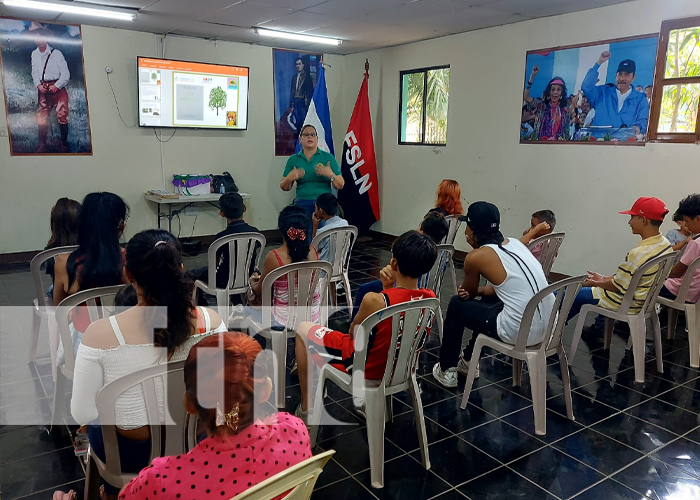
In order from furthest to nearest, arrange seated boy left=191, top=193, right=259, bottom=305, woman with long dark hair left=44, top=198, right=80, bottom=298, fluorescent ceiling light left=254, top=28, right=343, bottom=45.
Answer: fluorescent ceiling light left=254, top=28, right=343, bottom=45 → seated boy left=191, top=193, right=259, bottom=305 → woman with long dark hair left=44, top=198, right=80, bottom=298

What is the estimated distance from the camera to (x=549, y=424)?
2.63m

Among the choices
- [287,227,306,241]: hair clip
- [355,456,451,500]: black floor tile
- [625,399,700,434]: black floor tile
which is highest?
[287,227,306,241]: hair clip

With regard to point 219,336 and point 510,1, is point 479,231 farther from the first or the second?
point 510,1

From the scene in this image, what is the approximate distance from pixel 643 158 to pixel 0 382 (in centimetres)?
523

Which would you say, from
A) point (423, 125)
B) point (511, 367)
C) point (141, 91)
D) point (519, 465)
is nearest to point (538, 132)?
point (423, 125)

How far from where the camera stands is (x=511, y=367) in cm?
330

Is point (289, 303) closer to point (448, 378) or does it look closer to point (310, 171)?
point (448, 378)

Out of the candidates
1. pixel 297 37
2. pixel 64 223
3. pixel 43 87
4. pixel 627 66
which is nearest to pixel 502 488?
pixel 64 223

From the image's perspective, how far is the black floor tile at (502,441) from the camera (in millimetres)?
2375

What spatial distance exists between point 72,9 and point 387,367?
4.97 metres

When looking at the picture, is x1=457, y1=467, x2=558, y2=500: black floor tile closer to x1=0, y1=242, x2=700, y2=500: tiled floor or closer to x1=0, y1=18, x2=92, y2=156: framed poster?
x1=0, y1=242, x2=700, y2=500: tiled floor

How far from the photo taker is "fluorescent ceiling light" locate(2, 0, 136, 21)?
474 cm

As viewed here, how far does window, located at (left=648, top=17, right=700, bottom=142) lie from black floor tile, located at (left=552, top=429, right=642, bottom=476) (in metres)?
3.03

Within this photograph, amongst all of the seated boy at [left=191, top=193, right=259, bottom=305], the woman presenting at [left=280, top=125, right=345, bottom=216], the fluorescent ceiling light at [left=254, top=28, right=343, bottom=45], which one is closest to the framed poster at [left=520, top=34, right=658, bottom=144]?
the woman presenting at [left=280, top=125, right=345, bottom=216]
